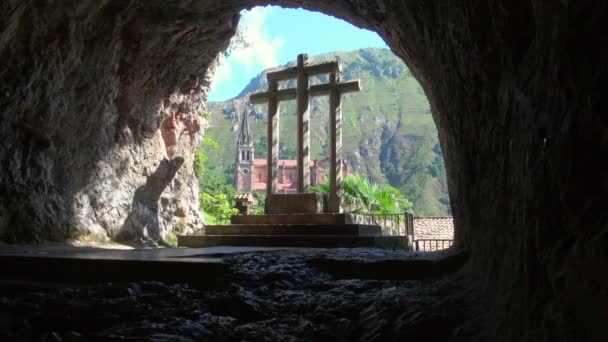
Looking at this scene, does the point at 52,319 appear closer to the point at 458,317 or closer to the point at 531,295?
the point at 458,317

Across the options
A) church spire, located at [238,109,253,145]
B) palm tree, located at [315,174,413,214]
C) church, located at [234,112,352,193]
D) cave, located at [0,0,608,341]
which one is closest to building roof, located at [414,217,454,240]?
palm tree, located at [315,174,413,214]

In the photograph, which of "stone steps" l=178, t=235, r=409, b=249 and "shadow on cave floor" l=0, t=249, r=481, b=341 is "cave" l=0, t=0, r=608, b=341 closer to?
"shadow on cave floor" l=0, t=249, r=481, b=341

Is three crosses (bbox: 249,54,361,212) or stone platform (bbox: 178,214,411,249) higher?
three crosses (bbox: 249,54,361,212)

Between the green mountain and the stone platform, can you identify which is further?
the green mountain

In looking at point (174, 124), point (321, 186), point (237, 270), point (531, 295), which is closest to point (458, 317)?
point (531, 295)

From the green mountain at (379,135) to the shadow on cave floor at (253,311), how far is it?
81.6 meters

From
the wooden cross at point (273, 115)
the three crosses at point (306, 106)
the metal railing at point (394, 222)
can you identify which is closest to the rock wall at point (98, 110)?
the wooden cross at point (273, 115)

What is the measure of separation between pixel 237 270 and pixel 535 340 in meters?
2.69

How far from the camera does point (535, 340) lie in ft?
3.84

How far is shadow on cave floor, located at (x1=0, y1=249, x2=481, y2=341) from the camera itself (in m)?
2.09

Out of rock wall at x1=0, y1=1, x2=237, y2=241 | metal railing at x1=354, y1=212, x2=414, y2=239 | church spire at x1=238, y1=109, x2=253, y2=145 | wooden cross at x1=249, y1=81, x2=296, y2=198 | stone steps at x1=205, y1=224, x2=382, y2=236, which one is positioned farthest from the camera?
church spire at x1=238, y1=109, x2=253, y2=145

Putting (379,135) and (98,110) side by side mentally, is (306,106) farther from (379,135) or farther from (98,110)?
(379,135)

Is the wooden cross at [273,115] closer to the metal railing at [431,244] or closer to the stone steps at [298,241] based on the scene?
the stone steps at [298,241]

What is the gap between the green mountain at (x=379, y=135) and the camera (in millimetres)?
93375
